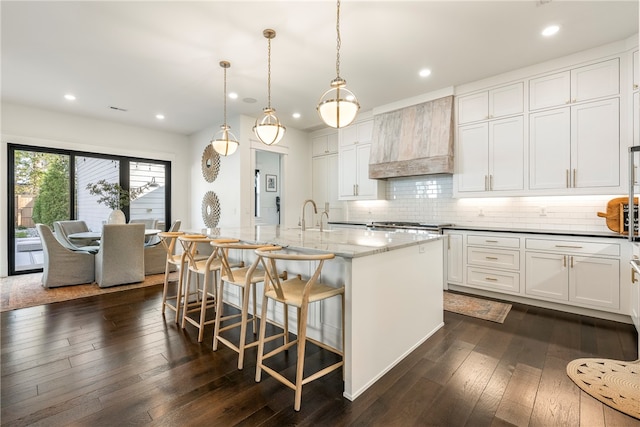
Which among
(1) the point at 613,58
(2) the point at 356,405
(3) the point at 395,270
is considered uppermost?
(1) the point at 613,58

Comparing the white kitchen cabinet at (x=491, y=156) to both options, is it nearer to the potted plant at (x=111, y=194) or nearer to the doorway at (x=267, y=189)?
the doorway at (x=267, y=189)

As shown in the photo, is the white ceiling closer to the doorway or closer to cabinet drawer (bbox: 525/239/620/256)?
cabinet drawer (bbox: 525/239/620/256)

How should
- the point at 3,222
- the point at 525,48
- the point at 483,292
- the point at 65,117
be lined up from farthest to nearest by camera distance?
1. the point at 65,117
2. the point at 3,222
3. the point at 483,292
4. the point at 525,48

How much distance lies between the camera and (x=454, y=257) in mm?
4047

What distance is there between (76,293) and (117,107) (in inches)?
120

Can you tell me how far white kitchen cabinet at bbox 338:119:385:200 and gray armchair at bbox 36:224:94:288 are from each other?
13.9 ft

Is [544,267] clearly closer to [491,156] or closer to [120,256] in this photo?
[491,156]

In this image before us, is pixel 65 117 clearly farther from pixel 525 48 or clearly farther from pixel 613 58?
pixel 613 58

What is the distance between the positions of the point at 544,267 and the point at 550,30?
8.07ft

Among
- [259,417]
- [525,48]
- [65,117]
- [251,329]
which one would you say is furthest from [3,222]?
[525,48]

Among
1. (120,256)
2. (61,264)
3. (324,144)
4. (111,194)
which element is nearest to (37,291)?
(61,264)

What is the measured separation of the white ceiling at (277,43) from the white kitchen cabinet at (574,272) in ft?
7.11

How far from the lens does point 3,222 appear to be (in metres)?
4.83

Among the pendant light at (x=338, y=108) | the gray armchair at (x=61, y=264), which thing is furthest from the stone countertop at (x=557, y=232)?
the gray armchair at (x=61, y=264)
